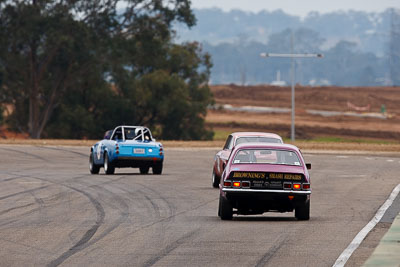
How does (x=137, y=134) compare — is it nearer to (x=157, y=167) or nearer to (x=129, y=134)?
(x=129, y=134)

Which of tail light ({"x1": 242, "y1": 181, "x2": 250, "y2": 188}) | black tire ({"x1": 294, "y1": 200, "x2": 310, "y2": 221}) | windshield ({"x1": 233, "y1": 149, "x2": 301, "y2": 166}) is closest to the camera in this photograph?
tail light ({"x1": 242, "y1": 181, "x2": 250, "y2": 188})

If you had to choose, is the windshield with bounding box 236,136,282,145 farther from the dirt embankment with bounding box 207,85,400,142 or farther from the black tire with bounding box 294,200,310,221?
the dirt embankment with bounding box 207,85,400,142

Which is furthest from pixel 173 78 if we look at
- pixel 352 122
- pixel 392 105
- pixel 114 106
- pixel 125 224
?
pixel 125 224

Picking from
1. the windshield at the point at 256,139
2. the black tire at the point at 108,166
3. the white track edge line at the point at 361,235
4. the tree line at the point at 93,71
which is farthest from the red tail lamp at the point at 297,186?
the tree line at the point at 93,71

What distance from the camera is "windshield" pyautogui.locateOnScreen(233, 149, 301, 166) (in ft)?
53.2

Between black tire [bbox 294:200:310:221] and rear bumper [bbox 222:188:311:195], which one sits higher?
rear bumper [bbox 222:188:311:195]

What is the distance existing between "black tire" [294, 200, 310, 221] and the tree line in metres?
46.6

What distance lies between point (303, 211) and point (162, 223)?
7.69 ft

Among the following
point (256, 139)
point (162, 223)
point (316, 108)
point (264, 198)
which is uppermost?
point (316, 108)

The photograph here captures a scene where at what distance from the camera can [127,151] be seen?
28.2 meters

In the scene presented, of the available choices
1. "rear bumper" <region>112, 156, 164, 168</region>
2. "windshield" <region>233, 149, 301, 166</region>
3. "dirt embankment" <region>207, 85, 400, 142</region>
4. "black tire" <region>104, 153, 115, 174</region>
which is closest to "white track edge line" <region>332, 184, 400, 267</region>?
"windshield" <region>233, 149, 301, 166</region>

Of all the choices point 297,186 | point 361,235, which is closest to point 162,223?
point 297,186

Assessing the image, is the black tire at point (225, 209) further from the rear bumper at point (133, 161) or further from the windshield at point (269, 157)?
the rear bumper at point (133, 161)

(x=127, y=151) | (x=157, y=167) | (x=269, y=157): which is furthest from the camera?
(x=157, y=167)
